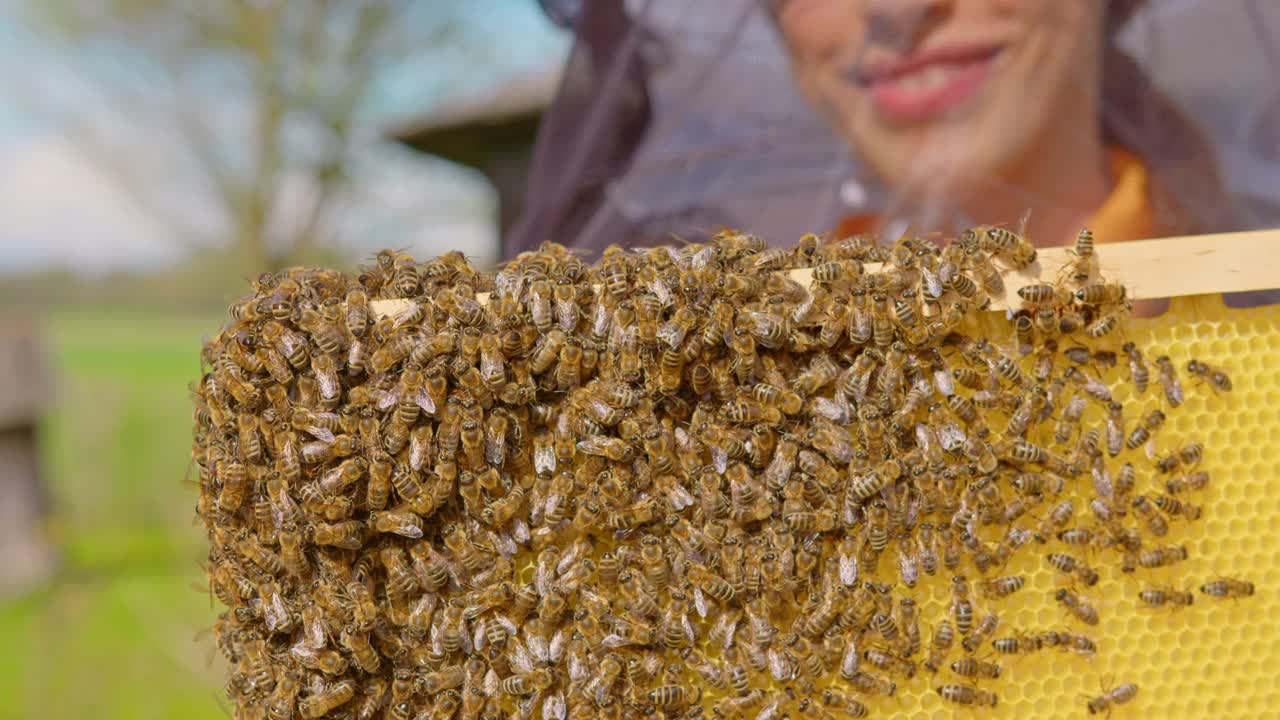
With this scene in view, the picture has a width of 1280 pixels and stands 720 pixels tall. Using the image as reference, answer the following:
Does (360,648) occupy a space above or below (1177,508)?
below

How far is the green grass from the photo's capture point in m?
7.95

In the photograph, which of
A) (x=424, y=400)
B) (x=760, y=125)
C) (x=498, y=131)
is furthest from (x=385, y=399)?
(x=498, y=131)

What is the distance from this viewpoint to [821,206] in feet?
11.9

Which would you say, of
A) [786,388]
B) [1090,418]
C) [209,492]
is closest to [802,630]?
[786,388]

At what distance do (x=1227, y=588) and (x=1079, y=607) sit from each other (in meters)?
0.48

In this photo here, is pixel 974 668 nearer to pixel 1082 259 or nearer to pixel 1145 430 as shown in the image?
pixel 1145 430

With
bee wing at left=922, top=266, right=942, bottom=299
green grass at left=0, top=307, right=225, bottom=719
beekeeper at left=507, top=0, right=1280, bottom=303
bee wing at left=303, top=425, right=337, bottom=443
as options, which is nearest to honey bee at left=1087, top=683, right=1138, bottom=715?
bee wing at left=922, top=266, right=942, bottom=299

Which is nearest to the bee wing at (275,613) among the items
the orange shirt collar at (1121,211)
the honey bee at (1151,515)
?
the honey bee at (1151,515)

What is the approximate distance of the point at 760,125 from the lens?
3.75 m

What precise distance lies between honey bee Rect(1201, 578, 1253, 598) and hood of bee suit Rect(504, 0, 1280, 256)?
5.59 ft

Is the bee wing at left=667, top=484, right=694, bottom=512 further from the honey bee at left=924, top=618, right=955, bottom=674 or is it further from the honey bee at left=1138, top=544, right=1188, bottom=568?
the honey bee at left=1138, top=544, right=1188, bottom=568

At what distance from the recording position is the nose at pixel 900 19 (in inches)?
123

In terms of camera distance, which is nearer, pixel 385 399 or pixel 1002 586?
pixel 385 399

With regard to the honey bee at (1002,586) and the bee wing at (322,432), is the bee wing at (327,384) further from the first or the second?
the honey bee at (1002,586)
